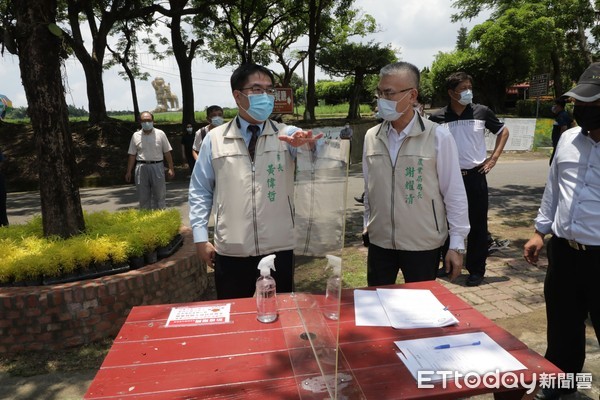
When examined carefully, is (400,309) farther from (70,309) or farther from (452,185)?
(70,309)

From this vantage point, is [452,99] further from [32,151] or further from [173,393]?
[32,151]

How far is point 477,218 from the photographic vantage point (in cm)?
419

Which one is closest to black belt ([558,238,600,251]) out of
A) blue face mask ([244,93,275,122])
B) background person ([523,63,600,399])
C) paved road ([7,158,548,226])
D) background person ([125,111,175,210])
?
background person ([523,63,600,399])

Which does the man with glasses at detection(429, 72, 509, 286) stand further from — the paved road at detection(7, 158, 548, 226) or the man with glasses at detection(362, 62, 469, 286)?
the paved road at detection(7, 158, 548, 226)

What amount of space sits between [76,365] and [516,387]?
2876mm

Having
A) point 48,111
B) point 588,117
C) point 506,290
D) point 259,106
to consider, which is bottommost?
point 506,290

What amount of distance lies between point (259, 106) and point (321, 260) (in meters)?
1.14

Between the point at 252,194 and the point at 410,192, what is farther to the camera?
the point at 410,192

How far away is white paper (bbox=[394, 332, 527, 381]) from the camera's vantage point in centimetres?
146

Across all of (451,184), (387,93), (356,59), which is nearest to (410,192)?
(451,184)

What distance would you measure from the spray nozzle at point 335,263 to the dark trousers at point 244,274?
1.02 metres

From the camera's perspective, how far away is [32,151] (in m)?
14.1

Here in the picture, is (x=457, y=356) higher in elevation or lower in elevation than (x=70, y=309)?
higher

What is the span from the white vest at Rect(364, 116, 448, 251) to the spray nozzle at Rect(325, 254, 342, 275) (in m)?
1.12
